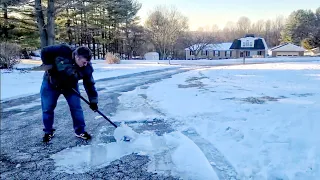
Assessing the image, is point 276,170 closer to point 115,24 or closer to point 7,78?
point 7,78

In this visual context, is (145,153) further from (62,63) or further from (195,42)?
(195,42)

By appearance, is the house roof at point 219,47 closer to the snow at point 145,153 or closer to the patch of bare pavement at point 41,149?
the patch of bare pavement at point 41,149

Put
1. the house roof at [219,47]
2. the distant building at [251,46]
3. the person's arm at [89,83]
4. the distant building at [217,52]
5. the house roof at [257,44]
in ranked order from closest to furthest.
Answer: the person's arm at [89,83], the house roof at [257,44], the distant building at [251,46], the house roof at [219,47], the distant building at [217,52]

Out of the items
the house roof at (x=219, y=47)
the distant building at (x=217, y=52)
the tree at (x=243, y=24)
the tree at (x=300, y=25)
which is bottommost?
the distant building at (x=217, y=52)

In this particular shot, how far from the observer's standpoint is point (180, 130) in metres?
4.36

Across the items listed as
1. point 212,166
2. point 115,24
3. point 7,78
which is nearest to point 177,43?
point 115,24

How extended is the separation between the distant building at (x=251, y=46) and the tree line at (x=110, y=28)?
544 cm

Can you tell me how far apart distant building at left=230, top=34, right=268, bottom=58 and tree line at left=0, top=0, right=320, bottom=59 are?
17.8ft

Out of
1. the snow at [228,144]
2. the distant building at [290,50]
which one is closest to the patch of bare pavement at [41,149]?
the snow at [228,144]

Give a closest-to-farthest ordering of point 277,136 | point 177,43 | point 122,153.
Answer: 1. point 122,153
2. point 277,136
3. point 177,43

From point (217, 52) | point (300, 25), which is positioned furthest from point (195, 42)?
point (300, 25)

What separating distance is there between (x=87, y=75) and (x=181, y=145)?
1.46 metres

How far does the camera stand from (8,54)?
15.5 m

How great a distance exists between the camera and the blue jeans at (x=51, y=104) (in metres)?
3.83
